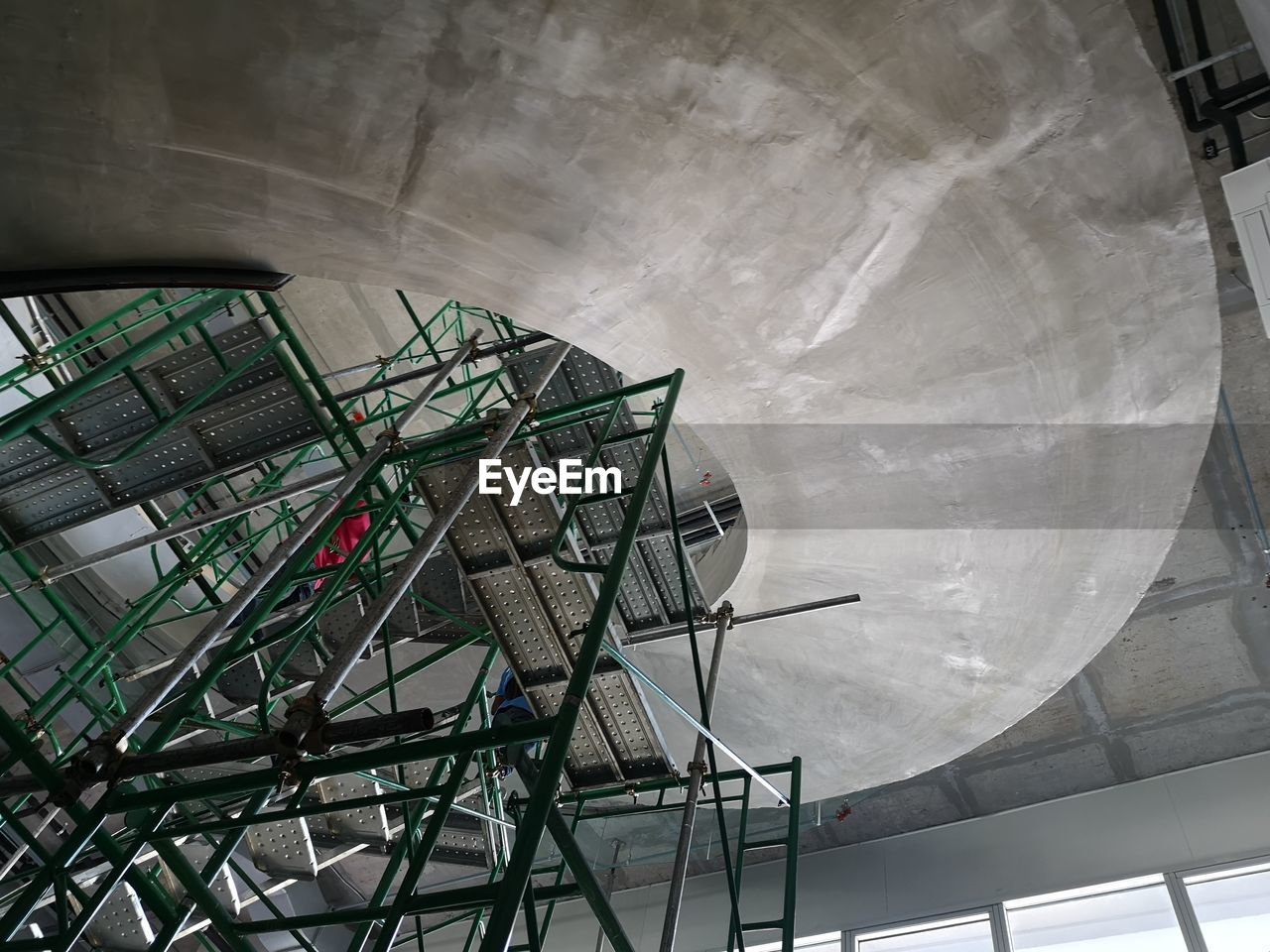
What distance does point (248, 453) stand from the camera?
5758 mm

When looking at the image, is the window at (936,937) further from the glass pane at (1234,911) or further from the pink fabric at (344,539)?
the pink fabric at (344,539)

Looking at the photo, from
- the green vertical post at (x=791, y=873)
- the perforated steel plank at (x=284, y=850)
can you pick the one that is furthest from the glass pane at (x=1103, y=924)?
the perforated steel plank at (x=284, y=850)

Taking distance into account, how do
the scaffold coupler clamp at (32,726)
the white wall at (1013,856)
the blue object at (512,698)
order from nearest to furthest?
the scaffold coupler clamp at (32,726)
the blue object at (512,698)
the white wall at (1013,856)

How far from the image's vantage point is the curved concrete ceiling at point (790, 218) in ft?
11.7

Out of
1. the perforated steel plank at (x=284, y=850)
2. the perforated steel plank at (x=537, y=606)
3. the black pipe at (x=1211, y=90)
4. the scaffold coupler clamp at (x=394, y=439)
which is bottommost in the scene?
the perforated steel plank at (x=284, y=850)

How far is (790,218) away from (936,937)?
24.7 feet

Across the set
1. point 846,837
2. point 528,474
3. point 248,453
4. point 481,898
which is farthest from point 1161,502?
point 846,837

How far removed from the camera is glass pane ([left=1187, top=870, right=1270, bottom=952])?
766cm

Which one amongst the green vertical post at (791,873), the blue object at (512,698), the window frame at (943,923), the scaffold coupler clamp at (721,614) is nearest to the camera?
the green vertical post at (791,873)

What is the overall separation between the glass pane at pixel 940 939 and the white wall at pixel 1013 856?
0.51 feet

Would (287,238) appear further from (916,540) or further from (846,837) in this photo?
(846,837)

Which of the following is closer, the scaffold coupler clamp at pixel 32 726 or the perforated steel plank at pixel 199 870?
the scaffold coupler clamp at pixel 32 726

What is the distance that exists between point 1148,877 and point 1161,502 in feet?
15.0

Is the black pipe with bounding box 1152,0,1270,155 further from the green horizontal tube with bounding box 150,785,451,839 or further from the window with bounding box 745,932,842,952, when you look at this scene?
the window with bounding box 745,932,842,952
